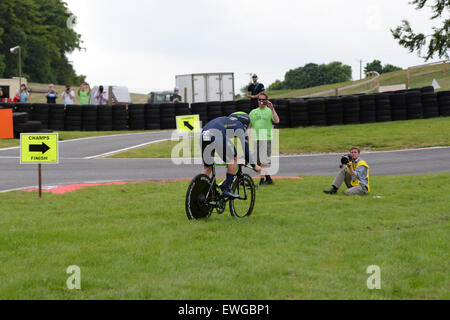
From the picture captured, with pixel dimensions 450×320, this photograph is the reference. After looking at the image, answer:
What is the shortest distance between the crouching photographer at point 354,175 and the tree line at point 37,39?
6979 cm

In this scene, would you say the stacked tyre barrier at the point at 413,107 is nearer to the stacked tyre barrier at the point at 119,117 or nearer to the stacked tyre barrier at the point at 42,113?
the stacked tyre barrier at the point at 119,117

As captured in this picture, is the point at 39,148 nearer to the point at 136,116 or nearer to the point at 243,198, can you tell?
the point at 243,198

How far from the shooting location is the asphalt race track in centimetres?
1506

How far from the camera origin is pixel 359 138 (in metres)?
22.7

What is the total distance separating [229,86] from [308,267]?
1329 inches

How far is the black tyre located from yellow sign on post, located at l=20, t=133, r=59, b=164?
158 inches

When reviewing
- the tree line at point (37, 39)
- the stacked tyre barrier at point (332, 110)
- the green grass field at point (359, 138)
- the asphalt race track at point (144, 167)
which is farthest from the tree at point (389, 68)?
the asphalt race track at point (144, 167)

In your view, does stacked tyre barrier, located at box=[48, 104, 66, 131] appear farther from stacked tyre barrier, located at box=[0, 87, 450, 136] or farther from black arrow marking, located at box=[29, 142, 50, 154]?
black arrow marking, located at box=[29, 142, 50, 154]

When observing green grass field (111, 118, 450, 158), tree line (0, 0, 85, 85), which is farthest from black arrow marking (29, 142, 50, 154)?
tree line (0, 0, 85, 85)

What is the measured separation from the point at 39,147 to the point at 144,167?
6.14m

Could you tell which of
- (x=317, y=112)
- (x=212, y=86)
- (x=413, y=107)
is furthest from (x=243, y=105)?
(x=212, y=86)

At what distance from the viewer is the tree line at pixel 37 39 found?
79.3m

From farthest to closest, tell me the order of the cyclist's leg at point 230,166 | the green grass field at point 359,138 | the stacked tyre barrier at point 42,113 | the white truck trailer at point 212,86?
the white truck trailer at point 212,86, the stacked tyre barrier at point 42,113, the green grass field at point 359,138, the cyclist's leg at point 230,166
